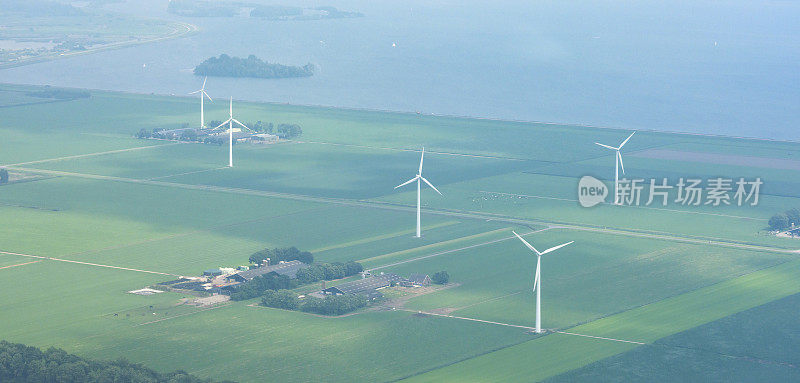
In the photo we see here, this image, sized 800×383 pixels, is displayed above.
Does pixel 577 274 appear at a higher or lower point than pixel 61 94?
lower

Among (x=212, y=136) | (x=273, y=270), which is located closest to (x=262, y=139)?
(x=212, y=136)

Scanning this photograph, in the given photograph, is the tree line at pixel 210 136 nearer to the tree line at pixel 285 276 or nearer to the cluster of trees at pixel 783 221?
the tree line at pixel 285 276

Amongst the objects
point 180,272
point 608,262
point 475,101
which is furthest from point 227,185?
point 475,101

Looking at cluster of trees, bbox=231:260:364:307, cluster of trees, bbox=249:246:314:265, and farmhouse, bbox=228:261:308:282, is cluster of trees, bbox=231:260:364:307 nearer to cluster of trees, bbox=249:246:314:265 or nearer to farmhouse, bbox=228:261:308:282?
farmhouse, bbox=228:261:308:282

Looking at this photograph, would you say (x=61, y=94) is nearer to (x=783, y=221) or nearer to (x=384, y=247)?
(x=384, y=247)

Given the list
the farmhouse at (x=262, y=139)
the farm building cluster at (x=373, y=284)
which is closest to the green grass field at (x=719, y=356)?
the farm building cluster at (x=373, y=284)

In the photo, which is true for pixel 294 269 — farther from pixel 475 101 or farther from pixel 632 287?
pixel 475 101
